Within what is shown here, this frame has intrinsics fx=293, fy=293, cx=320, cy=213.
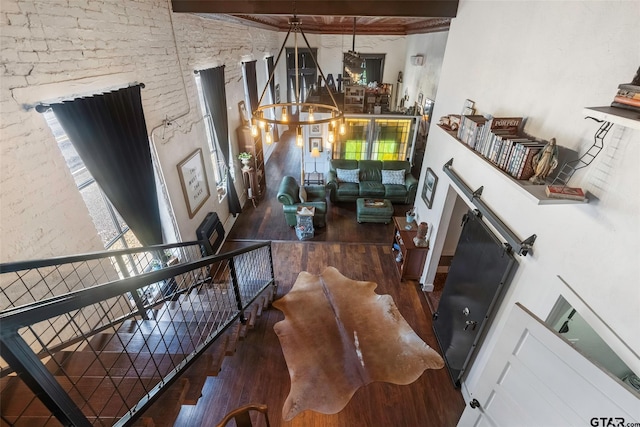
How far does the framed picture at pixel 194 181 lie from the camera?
4.57 metres

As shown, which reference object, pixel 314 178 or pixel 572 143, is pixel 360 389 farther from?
pixel 314 178

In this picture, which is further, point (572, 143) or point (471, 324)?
point (471, 324)

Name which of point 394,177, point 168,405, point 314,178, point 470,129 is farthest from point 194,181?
point 394,177

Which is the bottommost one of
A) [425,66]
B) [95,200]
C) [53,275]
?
[53,275]

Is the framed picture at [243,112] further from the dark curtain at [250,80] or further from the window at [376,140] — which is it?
the window at [376,140]

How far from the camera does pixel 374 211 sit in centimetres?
680

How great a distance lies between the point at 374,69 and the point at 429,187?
10243 mm

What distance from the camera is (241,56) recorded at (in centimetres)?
720

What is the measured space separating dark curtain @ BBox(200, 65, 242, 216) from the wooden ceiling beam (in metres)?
1.45

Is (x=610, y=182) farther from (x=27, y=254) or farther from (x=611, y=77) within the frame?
(x=27, y=254)

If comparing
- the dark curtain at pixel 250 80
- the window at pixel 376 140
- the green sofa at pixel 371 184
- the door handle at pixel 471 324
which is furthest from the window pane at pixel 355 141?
the door handle at pixel 471 324

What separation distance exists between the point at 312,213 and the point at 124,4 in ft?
14.1

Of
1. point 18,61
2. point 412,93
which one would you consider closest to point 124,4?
point 18,61

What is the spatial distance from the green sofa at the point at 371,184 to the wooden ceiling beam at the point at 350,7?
414 centimetres
